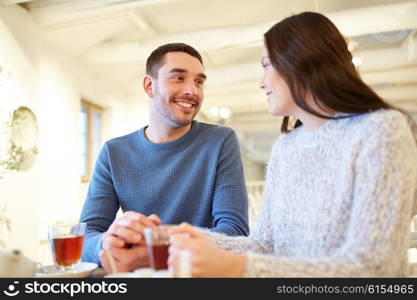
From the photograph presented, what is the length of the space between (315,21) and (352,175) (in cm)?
40

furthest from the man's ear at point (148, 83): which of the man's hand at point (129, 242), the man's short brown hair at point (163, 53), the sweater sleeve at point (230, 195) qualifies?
the man's hand at point (129, 242)

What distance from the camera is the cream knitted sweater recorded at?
2.65ft

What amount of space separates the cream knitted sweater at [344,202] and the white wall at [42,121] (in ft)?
9.48

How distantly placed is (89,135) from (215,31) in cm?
232

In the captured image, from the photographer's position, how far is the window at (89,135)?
5.45m

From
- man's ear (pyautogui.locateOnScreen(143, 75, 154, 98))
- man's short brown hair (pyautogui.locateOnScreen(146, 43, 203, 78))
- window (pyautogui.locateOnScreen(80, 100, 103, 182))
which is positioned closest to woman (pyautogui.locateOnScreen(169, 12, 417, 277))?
man's short brown hair (pyautogui.locateOnScreen(146, 43, 203, 78))

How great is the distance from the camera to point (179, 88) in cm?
174

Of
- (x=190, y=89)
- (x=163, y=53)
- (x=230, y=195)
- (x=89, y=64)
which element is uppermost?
(x=89, y=64)

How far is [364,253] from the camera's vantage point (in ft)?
2.64

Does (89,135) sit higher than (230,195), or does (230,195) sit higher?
(89,135)

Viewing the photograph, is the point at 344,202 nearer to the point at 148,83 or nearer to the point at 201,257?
the point at 201,257

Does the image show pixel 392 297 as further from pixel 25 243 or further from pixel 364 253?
pixel 25 243

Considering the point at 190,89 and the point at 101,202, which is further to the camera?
the point at 190,89

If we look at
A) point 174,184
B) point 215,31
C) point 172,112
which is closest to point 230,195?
point 174,184
